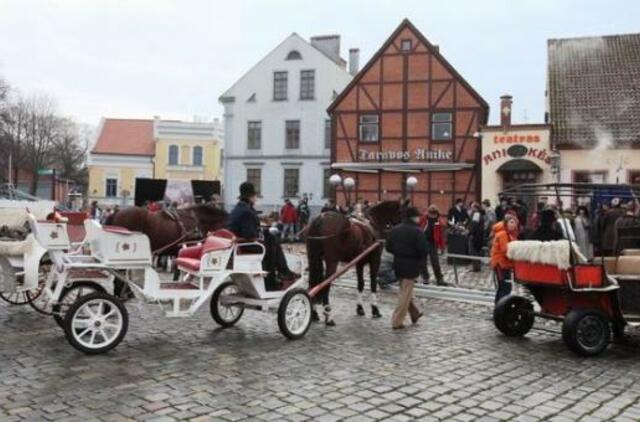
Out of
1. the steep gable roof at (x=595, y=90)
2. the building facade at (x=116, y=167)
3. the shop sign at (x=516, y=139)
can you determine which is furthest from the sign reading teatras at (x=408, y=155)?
the building facade at (x=116, y=167)

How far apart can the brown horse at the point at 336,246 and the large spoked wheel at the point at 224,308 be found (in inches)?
45.6

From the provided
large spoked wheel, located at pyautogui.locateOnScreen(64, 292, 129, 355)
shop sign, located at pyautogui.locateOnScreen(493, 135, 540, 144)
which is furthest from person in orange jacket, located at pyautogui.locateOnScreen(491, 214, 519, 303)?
shop sign, located at pyautogui.locateOnScreen(493, 135, 540, 144)

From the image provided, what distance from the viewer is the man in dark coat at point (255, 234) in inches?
322

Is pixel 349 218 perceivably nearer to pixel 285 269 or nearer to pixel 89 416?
pixel 285 269

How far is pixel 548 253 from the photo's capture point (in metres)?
7.77

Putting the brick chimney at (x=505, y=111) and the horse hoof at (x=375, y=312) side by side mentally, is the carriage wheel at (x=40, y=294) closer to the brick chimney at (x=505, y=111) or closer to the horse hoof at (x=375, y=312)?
the horse hoof at (x=375, y=312)

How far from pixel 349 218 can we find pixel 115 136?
174 ft

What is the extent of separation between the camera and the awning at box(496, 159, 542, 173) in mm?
25844

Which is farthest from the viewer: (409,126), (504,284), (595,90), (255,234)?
(409,126)

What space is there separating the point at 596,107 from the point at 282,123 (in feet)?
64.2

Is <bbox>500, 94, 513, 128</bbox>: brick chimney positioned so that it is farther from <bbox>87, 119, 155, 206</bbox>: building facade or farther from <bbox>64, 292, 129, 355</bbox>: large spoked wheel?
<bbox>87, 119, 155, 206</bbox>: building facade

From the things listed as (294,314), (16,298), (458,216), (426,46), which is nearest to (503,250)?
(294,314)

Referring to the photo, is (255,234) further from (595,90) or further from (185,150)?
(185,150)

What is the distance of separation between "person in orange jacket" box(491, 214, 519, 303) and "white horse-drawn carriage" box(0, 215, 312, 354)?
3.16 meters
